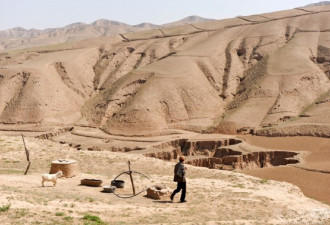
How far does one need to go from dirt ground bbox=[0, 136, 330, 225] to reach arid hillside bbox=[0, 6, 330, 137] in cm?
2491

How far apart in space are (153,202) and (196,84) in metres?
42.1

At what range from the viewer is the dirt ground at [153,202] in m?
12.4

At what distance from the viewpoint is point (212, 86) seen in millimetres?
58844

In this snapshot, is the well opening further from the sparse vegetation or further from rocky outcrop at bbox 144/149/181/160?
rocky outcrop at bbox 144/149/181/160

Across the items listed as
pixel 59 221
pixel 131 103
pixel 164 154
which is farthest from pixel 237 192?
pixel 131 103

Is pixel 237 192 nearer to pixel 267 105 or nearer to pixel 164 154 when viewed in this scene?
pixel 164 154

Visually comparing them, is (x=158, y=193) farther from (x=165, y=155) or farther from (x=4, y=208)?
(x=165, y=155)

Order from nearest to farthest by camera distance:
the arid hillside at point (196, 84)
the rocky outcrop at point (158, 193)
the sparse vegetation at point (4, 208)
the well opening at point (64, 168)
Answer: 1. the sparse vegetation at point (4, 208)
2. the rocky outcrop at point (158, 193)
3. the well opening at point (64, 168)
4. the arid hillside at point (196, 84)

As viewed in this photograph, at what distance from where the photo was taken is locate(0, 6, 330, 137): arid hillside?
49844 mm

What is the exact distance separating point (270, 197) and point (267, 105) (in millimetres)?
34520

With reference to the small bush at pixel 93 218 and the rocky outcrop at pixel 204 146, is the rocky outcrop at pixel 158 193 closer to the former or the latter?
the small bush at pixel 93 218

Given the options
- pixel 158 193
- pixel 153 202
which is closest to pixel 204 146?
pixel 158 193

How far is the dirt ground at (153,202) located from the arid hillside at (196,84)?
2491 centimetres

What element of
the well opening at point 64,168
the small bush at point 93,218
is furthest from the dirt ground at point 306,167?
the small bush at point 93,218
